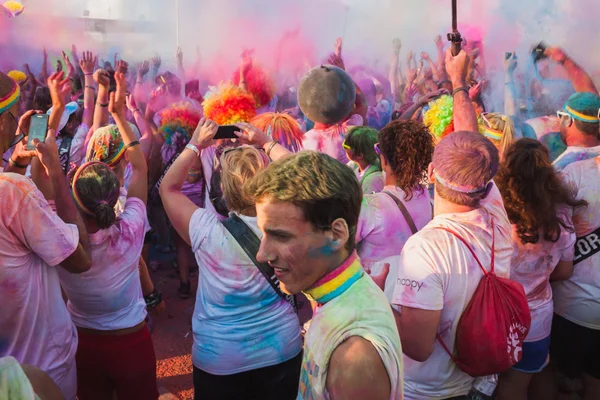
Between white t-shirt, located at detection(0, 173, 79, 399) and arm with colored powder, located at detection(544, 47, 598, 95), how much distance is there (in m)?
6.55

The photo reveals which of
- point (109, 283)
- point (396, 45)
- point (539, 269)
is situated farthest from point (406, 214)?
point (396, 45)

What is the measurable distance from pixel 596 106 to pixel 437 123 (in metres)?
1.11

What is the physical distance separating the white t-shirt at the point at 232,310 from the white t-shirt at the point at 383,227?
557 mm

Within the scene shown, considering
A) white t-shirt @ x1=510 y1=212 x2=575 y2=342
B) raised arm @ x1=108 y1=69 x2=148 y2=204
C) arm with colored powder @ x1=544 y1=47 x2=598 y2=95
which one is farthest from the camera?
arm with colored powder @ x1=544 y1=47 x2=598 y2=95

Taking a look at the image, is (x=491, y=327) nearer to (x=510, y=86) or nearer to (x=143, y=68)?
(x=510, y=86)

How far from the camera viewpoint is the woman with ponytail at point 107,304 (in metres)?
2.46

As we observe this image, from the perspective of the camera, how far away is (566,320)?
114 inches

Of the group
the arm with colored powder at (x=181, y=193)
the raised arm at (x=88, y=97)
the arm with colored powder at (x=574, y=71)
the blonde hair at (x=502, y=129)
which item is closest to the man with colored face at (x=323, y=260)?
the arm with colored powder at (x=181, y=193)

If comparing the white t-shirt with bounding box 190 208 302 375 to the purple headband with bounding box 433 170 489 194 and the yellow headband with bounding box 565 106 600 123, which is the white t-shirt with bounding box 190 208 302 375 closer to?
the purple headband with bounding box 433 170 489 194

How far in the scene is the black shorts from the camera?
2.80 m

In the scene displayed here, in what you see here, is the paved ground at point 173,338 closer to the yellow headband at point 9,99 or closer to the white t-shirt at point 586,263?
the yellow headband at point 9,99

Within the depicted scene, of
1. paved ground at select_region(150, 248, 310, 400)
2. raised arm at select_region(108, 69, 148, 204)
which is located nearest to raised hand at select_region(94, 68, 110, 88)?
raised arm at select_region(108, 69, 148, 204)

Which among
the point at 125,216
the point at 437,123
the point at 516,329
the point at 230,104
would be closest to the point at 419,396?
the point at 516,329

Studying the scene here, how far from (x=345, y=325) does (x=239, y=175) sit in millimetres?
1141
